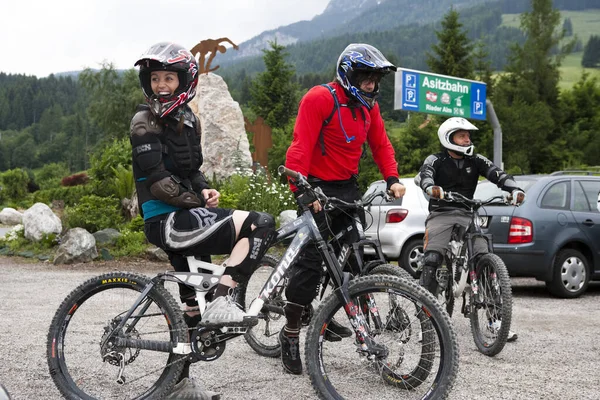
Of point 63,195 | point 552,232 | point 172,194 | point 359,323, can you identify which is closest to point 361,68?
point 172,194

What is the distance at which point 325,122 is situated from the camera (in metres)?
4.67

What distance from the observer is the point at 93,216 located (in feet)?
43.0

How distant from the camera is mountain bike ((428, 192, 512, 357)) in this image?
5359mm

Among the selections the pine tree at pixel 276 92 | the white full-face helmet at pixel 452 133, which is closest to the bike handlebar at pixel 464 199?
the white full-face helmet at pixel 452 133

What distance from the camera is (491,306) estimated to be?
5.57m

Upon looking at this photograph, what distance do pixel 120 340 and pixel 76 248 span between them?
8573 mm

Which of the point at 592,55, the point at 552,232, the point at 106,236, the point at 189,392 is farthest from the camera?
the point at 592,55

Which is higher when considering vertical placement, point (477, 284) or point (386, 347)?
point (386, 347)

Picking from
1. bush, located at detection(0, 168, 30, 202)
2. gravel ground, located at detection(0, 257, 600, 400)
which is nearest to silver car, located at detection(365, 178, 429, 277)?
gravel ground, located at detection(0, 257, 600, 400)

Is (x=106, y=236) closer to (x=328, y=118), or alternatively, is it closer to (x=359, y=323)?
(x=328, y=118)

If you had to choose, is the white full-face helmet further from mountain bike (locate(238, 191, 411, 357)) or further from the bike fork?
the bike fork

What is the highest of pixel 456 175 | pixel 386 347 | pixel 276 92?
pixel 276 92

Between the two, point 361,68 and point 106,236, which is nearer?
point 361,68

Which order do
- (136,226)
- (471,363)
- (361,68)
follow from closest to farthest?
(361,68), (471,363), (136,226)
